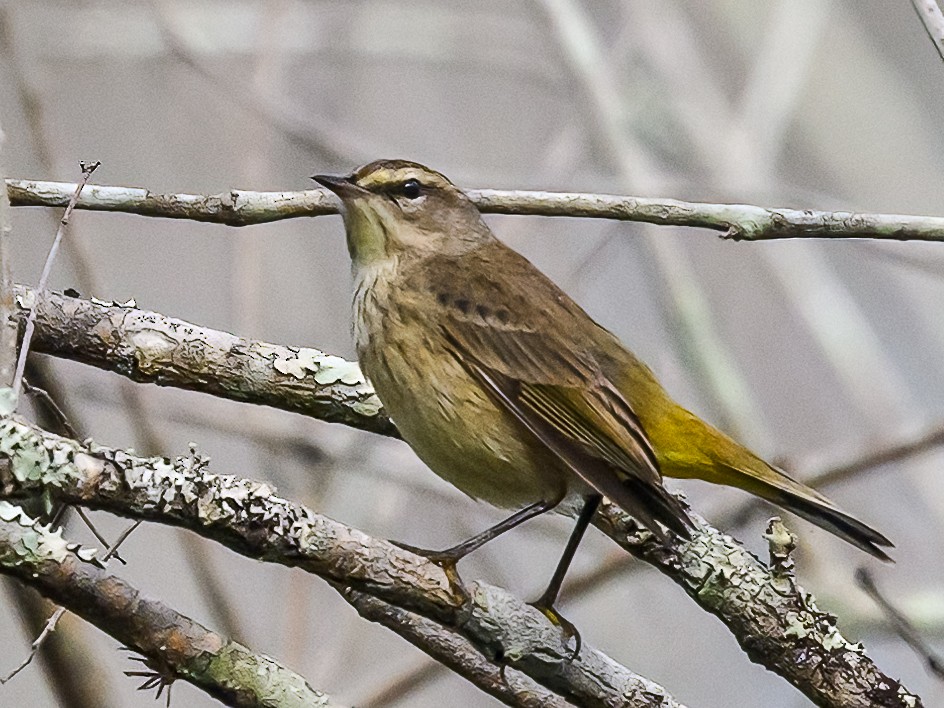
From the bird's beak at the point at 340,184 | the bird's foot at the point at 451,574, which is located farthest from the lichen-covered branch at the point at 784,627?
the bird's beak at the point at 340,184

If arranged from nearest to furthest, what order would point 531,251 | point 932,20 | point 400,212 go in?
1. point 932,20
2. point 400,212
3. point 531,251

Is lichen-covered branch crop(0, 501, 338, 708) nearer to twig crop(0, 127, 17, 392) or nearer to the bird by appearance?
twig crop(0, 127, 17, 392)

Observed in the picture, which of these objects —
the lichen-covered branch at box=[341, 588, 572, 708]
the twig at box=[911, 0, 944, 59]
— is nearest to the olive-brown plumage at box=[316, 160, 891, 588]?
the lichen-covered branch at box=[341, 588, 572, 708]

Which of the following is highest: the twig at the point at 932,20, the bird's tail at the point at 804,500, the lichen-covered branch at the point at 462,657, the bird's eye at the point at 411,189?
the twig at the point at 932,20

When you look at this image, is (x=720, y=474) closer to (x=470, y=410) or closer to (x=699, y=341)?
(x=470, y=410)

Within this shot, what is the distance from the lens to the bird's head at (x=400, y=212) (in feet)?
9.70

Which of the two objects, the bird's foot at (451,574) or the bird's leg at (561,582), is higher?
the bird's leg at (561,582)

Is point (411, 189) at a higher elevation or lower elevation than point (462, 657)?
higher

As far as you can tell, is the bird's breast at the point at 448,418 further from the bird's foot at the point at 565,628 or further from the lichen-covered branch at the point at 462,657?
the lichen-covered branch at the point at 462,657

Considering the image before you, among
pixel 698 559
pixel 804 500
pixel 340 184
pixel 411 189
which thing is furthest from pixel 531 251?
pixel 698 559

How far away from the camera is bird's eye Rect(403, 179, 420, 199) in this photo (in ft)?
10.0

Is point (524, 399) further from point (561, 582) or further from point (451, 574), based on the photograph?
point (451, 574)

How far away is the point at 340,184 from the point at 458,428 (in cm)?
68

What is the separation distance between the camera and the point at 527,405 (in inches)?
A: 103
